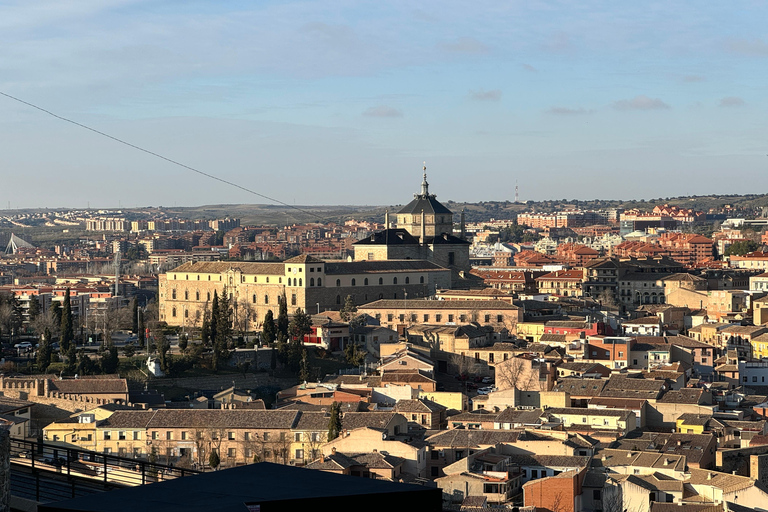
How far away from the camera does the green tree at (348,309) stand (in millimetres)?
34053

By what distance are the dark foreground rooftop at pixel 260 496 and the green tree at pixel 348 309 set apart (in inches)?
1077

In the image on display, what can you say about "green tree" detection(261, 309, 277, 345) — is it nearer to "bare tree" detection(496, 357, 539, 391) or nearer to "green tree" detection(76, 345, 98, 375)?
"green tree" detection(76, 345, 98, 375)

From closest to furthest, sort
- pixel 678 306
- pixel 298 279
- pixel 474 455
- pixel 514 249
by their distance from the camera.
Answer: pixel 474 455 → pixel 298 279 → pixel 678 306 → pixel 514 249

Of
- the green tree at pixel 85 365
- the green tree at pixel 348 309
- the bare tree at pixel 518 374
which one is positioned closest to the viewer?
the bare tree at pixel 518 374

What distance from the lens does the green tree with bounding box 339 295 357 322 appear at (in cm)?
3405

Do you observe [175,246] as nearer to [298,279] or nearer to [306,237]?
[306,237]

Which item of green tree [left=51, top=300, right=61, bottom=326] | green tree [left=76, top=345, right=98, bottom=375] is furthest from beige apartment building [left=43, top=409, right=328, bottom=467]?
green tree [left=51, top=300, right=61, bottom=326]

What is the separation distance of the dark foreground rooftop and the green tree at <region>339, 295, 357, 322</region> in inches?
1077

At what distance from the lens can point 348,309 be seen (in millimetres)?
35156

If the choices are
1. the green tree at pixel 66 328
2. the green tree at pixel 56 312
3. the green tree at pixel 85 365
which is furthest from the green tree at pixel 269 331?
the green tree at pixel 56 312

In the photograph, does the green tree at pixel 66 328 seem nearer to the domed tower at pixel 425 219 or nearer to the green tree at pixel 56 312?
the green tree at pixel 56 312

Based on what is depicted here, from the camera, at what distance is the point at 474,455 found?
19.1 m

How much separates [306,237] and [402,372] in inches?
3459

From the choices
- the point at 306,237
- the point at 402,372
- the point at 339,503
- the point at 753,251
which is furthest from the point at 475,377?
the point at 306,237
